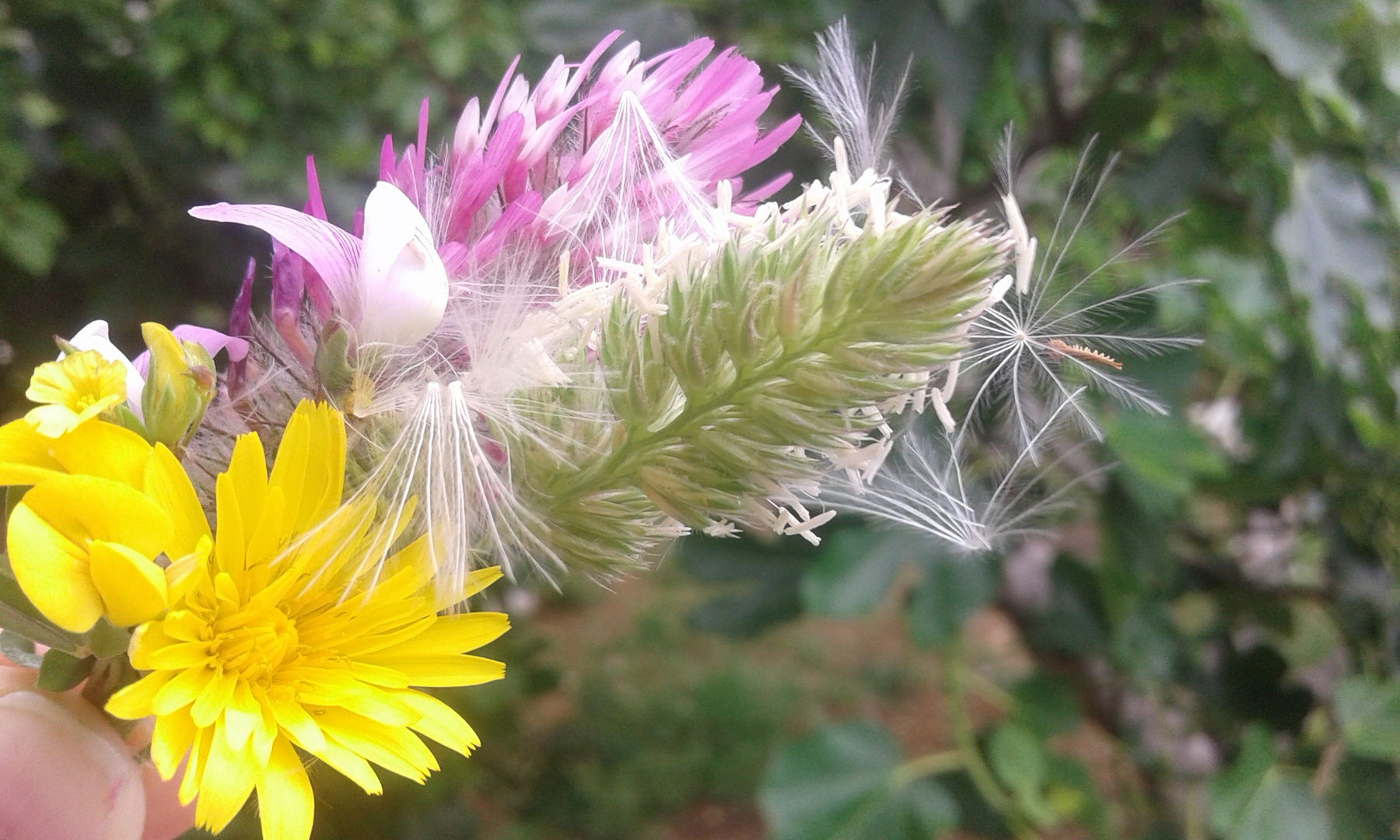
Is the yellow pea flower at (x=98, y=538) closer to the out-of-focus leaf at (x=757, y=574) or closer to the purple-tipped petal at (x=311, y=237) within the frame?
the purple-tipped petal at (x=311, y=237)

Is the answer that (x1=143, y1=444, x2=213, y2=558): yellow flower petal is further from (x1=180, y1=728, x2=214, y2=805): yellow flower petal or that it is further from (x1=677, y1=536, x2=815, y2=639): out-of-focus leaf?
(x1=677, y1=536, x2=815, y2=639): out-of-focus leaf

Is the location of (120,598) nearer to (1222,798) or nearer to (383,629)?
(383,629)

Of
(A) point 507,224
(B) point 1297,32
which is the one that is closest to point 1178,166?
(B) point 1297,32

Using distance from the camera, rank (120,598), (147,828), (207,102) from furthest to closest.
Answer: (207,102) → (147,828) → (120,598)

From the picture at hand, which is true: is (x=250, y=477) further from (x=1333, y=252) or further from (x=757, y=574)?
(x=757, y=574)

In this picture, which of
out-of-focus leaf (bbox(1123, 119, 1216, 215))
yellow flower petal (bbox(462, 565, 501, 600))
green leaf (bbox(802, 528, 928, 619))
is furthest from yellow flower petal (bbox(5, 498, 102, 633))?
out-of-focus leaf (bbox(1123, 119, 1216, 215))

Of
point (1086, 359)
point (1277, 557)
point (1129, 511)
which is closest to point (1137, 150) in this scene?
point (1129, 511)
